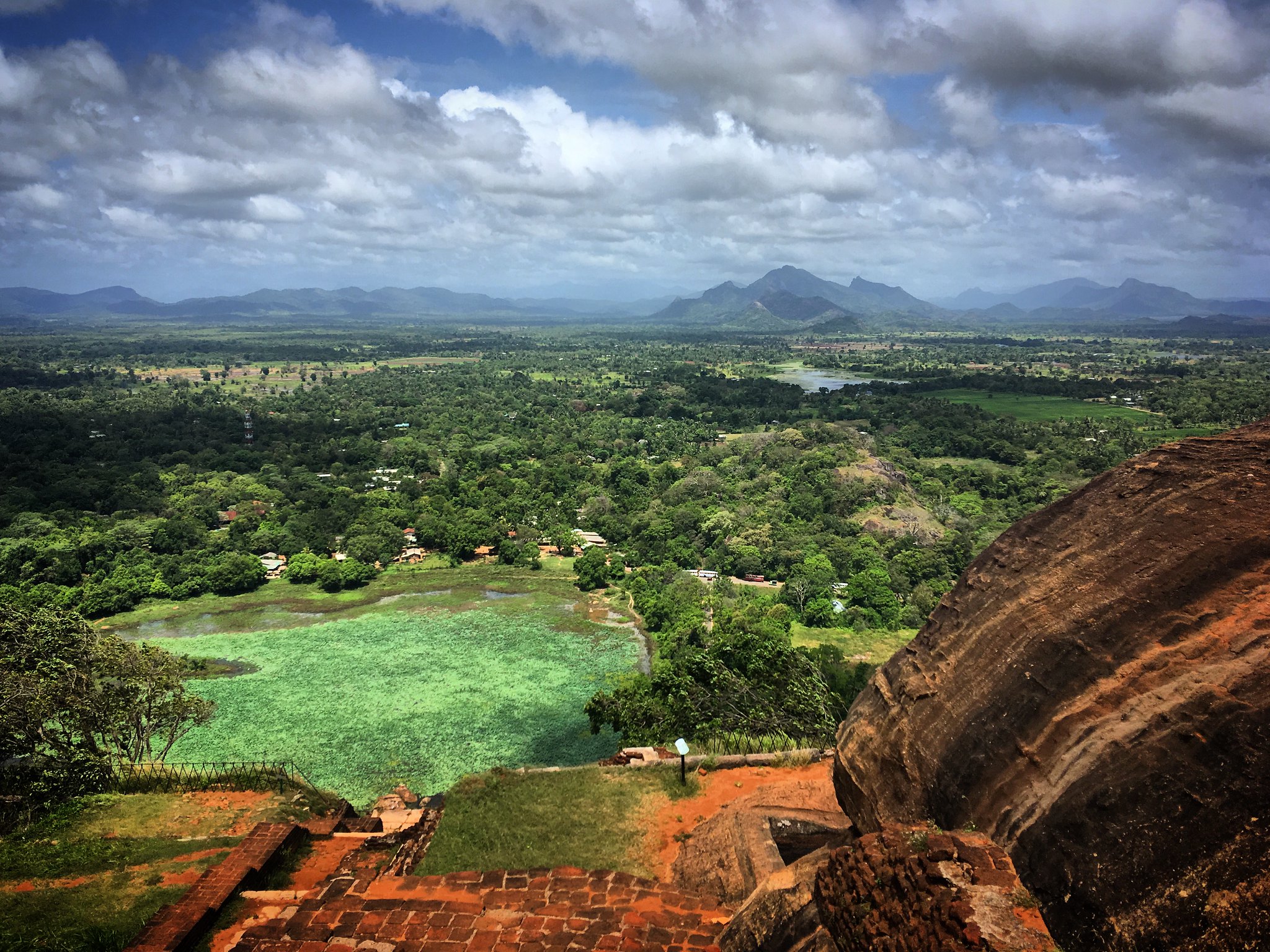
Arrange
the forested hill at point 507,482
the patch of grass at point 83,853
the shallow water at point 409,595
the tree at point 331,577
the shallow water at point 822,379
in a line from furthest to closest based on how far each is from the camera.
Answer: the shallow water at point 822,379 < the forested hill at point 507,482 < the tree at point 331,577 < the shallow water at point 409,595 < the patch of grass at point 83,853

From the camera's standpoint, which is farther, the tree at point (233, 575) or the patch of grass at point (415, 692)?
the tree at point (233, 575)

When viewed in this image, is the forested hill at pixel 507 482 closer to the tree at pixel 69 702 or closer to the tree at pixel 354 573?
Answer: the tree at pixel 354 573

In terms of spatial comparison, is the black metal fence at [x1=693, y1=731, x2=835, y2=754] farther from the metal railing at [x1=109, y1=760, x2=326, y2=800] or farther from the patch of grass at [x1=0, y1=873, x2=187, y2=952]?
the patch of grass at [x1=0, y1=873, x2=187, y2=952]

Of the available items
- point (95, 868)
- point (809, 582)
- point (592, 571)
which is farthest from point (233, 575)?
point (809, 582)

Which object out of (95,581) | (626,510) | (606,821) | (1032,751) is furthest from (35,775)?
(626,510)

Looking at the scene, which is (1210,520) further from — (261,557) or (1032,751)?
(261,557)

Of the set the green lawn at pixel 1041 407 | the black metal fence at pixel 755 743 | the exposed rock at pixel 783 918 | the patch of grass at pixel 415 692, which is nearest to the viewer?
the exposed rock at pixel 783 918

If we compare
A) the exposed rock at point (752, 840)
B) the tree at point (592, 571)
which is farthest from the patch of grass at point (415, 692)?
the exposed rock at point (752, 840)

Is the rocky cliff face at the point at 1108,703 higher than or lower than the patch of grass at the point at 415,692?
higher
